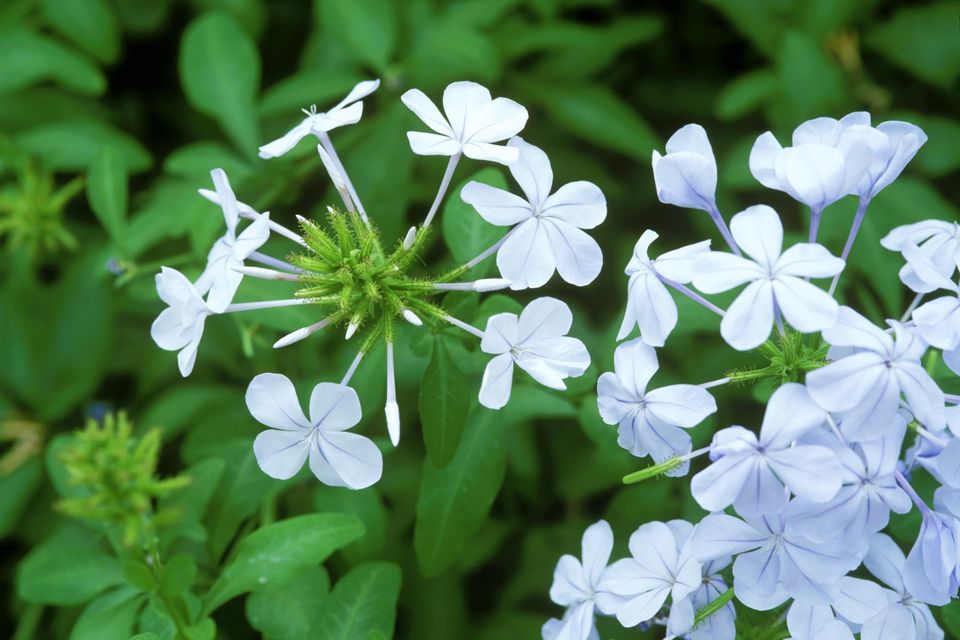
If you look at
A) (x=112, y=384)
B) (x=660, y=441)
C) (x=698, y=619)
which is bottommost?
(x=112, y=384)

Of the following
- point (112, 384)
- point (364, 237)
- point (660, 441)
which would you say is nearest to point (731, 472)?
point (660, 441)

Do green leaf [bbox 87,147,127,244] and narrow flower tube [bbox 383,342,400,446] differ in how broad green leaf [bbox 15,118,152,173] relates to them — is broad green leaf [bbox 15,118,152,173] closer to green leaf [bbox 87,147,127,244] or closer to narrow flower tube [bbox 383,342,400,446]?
green leaf [bbox 87,147,127,244]

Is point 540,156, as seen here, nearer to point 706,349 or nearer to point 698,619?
point 698,619

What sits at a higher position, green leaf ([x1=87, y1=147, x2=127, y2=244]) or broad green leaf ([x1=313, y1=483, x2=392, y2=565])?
green leaf ([x1=87, y1=147, x2=127, y2=244])

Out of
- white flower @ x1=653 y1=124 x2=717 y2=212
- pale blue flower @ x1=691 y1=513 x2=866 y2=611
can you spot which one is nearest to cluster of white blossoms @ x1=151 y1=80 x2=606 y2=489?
white flower @ x1=653 y1=124 x2=717 y2=212

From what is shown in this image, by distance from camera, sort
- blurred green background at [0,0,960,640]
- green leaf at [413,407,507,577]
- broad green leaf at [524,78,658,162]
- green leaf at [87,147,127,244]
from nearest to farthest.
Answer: green leaf at [413,407,507,577] → blurred green background at [0,0,960,640] → green leaf at [87,147,127,244] → broad green leaf at [524,78,658,162]

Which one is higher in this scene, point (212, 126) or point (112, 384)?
point (212, 126)
